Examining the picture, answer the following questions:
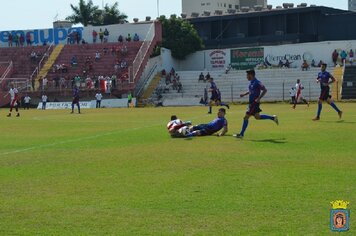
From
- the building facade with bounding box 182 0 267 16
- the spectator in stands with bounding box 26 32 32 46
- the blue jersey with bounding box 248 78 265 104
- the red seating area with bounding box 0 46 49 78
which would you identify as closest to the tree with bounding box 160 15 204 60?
the red seating area with bounding box 0 46 49 78

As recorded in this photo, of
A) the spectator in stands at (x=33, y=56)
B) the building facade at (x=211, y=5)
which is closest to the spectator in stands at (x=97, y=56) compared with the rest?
the spectator in stands at (x=33, y=56)

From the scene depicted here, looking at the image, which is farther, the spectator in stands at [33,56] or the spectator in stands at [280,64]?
the spectator in stands at [33,56]

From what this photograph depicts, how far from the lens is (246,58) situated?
213ft

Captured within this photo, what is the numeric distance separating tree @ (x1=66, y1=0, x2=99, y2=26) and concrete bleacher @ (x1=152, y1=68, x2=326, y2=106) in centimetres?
2779

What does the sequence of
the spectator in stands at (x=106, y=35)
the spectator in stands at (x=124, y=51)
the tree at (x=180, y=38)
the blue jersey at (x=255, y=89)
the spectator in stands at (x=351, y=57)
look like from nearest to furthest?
1. the blue jersey at (x=255, y=89)
2. the spectator in stands at (x=351, y=57)
3. the spectator in stands at (x=124, y=51)
4. the spectator in stands at (x=106, y=35)
5. the tree at (x=180, y=38)

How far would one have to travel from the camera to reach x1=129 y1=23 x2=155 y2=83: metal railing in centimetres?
6081

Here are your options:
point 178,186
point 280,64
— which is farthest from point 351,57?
point 178,186

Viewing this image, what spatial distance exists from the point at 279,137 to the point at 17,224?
37.9 ft

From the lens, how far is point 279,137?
18.3 metres

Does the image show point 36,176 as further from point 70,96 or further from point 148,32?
point 148,32

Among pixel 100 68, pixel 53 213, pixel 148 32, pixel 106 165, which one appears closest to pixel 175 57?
pixel 148 32

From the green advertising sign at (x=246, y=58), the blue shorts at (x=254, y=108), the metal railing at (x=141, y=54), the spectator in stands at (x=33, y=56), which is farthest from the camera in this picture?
the spectator in stands at (x=33, y=56)

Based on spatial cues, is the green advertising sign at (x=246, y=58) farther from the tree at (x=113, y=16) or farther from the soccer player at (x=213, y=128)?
the soccer player at (x=213, y=128)

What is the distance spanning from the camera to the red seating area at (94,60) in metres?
64.2
